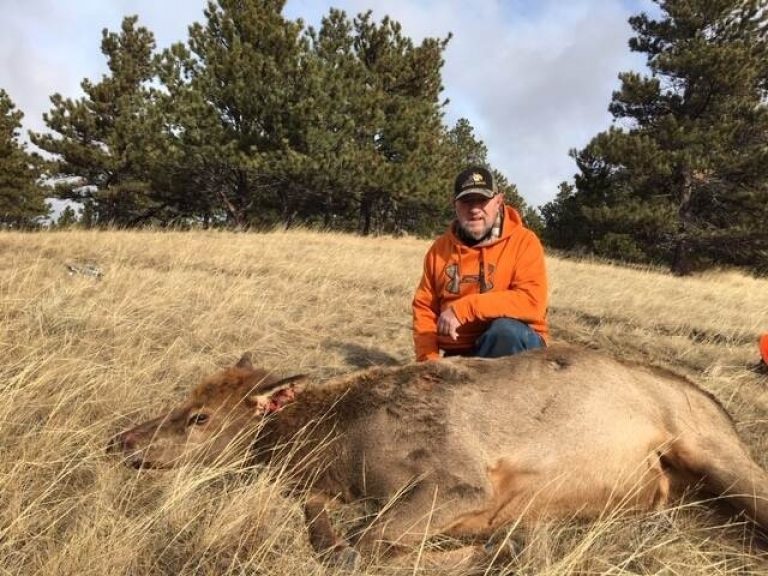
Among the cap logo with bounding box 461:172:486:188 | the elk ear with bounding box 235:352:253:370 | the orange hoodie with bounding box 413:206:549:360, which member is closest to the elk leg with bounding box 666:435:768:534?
the orange hoodie with bounding box 413:206:549:360

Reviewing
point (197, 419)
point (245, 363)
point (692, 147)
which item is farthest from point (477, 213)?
point (692, 147)

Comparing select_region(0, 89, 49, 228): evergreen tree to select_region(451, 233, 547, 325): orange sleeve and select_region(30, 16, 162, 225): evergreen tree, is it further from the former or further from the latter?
select_region(451, 233, 547, 325): orange sleeve

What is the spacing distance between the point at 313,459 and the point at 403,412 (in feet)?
1.66

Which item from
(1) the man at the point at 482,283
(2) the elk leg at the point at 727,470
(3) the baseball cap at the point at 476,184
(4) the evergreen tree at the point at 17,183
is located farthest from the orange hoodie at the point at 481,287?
(4) the evergreen tree at the point at 17,183

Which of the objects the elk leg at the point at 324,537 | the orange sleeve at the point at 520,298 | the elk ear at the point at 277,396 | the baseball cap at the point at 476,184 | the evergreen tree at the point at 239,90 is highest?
the evergreen tree at the point at 239,90

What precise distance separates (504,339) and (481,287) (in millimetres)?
573

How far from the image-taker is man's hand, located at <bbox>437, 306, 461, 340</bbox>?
156 inches

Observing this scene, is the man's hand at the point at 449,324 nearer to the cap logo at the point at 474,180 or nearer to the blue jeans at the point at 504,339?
the blue jeans at the point at 504,339

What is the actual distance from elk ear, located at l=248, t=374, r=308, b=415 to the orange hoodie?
3.48ft

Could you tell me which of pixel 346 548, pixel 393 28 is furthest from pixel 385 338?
pixel 393 28

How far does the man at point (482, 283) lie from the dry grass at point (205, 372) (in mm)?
1233

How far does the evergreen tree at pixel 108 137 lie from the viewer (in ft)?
94.8

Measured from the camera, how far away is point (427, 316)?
450cm

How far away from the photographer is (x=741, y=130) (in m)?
21.1
